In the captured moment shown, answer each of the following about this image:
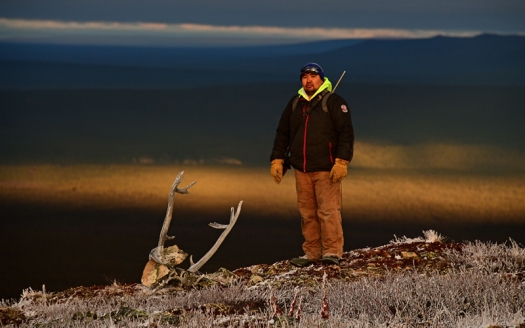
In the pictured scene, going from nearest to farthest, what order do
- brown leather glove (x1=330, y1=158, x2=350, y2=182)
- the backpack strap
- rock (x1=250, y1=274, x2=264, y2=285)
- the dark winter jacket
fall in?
rock (x1=250, y1=274, x2=264, y2=285) → brown leather glove (x1=330, y1=158, x2=350, y2=182) → the dark winter jacket → the backpack strap

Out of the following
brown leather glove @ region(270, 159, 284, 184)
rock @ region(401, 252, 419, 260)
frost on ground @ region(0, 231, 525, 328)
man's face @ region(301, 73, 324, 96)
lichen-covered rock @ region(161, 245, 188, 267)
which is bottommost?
frost on ground @ region(0, 231, 525, 328)

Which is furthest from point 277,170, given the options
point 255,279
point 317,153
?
point 255,279

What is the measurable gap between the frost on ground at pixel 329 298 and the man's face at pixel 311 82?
2304mm

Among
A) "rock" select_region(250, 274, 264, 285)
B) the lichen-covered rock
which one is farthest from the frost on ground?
the lichen-covered rock

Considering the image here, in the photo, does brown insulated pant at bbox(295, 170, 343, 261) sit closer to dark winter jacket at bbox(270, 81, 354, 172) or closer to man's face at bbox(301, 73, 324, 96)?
dark winter jacket at bbox(270, 81, 354, 172)

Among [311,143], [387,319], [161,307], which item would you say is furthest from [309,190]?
[387,319]

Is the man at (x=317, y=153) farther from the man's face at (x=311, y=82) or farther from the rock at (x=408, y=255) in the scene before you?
the rock at (x=408, y=255)

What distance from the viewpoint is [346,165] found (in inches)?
414

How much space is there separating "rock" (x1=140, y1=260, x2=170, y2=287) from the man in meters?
2.23

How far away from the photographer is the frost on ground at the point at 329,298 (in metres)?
6.58

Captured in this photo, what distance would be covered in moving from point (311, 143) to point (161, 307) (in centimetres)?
364

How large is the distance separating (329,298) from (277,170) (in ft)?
11.6

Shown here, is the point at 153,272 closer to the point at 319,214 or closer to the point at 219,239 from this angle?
the point at 219,239

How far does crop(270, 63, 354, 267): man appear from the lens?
419 inches
